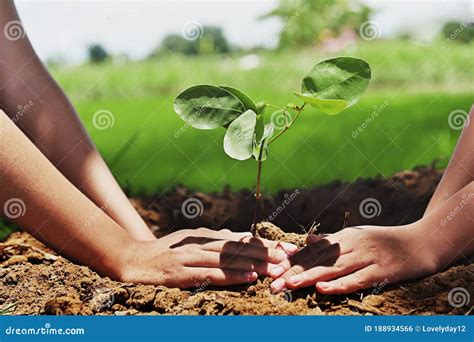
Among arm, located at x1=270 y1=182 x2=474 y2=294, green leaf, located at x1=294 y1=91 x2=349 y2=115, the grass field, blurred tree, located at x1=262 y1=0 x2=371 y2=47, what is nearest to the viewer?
green leaf, located at x1=294 y1=91 x2=349 y2=115

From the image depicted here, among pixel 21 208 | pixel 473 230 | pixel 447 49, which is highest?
pixel 447 49

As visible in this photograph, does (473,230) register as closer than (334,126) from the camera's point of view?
Yes

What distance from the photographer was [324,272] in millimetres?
1508

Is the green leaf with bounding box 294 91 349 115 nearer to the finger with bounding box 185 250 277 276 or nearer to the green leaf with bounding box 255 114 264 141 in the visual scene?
the green leaf with bounding box 255 114 264 141

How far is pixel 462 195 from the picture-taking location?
1.68 metres

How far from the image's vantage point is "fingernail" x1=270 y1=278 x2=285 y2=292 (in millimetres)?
1515

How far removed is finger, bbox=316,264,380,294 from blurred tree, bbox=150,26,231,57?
2226 mm

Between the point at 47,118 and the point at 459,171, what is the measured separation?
1201 mm

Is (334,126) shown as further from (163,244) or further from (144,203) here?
(163,244)

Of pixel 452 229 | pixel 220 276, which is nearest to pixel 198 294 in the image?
pixel 220 276

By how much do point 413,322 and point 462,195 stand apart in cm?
40

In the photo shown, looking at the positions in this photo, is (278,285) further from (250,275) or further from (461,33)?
(461,33)

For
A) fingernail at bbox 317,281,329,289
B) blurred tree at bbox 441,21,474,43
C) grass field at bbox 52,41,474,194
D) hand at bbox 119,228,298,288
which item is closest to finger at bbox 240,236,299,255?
hand at bbox 119,228,298,288

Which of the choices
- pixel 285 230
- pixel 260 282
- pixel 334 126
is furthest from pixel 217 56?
pixel 260 282
